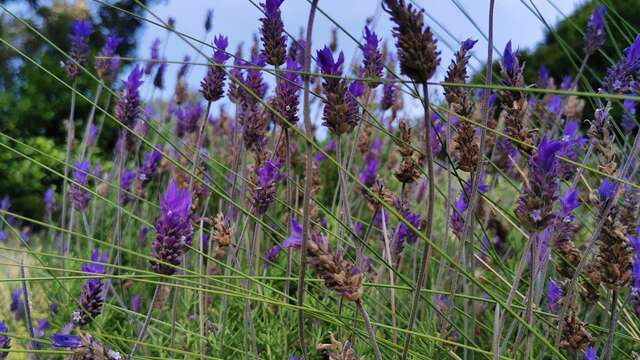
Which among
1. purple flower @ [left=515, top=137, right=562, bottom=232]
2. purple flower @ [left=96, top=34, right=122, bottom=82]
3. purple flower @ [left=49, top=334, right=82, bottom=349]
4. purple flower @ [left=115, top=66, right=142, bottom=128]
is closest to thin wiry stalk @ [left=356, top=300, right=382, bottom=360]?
purple flower @ [left=515, top=137, right=562, bottom=232]

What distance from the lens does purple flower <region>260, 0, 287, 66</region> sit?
1.25m

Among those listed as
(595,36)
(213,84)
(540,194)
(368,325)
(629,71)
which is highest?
(595,36)

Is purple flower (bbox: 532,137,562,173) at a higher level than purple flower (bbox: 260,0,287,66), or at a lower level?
lower

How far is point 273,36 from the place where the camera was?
1.27 m

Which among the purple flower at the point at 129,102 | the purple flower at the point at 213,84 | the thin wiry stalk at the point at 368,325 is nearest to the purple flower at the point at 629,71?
the thin wiry stalk at the point at 368,325

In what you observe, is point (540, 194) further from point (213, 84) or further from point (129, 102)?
point (129, 102)

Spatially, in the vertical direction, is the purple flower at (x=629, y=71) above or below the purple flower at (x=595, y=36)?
below

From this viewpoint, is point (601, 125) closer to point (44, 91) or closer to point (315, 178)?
point (315, 178)

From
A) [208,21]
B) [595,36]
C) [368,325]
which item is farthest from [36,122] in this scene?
[368,325]

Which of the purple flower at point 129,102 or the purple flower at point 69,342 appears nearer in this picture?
the purple flower at point 69,342

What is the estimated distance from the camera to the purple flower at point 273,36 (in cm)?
125

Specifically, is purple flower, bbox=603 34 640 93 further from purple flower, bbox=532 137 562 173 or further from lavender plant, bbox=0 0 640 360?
purple flower, bbox=532 137 562 173

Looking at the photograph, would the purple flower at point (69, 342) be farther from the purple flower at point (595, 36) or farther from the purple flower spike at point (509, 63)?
the purple flower at point (595, 36)

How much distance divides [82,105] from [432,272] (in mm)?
4855
